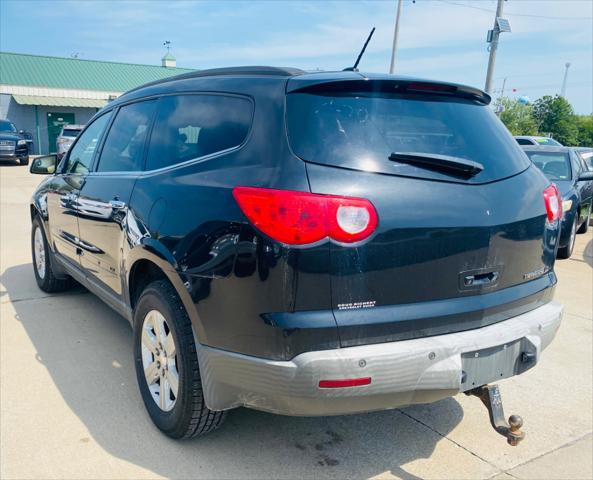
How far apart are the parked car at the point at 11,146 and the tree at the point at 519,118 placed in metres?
40.2

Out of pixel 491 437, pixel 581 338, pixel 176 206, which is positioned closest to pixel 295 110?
pixel 176 206

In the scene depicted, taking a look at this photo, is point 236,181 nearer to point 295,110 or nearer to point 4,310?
point 295,110

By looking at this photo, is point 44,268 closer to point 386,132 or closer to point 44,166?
point 44,166

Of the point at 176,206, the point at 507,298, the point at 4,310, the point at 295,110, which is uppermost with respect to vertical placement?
the point at 295,110

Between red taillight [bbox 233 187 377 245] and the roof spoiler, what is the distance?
536 mm

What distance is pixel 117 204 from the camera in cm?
324

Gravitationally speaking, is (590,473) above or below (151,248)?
below

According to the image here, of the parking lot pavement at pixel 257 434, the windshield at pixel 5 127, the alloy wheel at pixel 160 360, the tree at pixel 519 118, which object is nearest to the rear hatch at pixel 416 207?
the parking lot pavement at pixel 257 434

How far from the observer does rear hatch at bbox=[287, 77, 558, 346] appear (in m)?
2.13

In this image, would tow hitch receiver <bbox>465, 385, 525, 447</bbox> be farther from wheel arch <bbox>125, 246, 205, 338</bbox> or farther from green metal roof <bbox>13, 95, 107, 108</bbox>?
green metal roof <bbox>13, 95, 107, 108</bbox>

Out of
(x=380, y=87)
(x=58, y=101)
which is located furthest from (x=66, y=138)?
(x=380, y=87)

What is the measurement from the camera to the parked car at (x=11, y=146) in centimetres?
2070

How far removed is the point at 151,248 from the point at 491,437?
2.14 metres

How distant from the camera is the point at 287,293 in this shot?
2.07 meters
